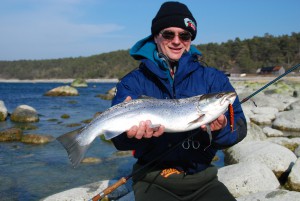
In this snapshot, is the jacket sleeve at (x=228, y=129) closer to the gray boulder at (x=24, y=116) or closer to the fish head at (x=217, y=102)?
the fish head at (x=217, y=102)

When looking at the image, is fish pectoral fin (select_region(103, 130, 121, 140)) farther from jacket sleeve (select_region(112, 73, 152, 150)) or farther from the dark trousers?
the dark trousers

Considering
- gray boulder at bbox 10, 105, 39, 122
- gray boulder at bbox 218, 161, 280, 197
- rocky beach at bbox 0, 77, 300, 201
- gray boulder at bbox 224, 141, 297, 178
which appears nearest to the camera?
rocky beach at bbox 0, 77, 300, 201

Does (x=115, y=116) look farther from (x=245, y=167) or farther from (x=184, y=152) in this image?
(x=245, y=167)

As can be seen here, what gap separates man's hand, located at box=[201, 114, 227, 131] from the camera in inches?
156

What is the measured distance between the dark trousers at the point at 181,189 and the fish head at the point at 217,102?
3.64ft

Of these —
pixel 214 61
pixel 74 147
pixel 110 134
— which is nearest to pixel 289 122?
pixel 110 134

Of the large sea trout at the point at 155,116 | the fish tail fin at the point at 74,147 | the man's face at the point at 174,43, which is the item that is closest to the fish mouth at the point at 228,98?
the large sea trout at the point at 155,116

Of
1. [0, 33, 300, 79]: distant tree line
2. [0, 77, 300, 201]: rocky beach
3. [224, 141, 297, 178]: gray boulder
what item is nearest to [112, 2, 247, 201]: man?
[0, 77, 300, 201]: rocky beach

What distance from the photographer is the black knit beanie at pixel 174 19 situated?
4590 mm

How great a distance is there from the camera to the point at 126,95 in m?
4.43

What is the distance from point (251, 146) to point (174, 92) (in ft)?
17.9

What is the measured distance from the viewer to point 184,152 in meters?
4.39

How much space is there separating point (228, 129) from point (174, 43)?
144 cm

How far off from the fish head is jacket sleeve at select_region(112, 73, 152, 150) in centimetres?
96
